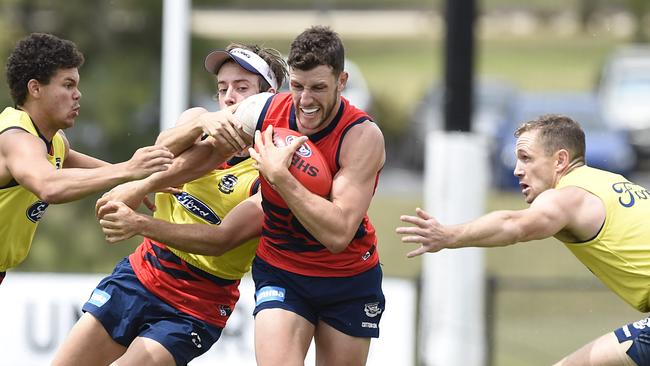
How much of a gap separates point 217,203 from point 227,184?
0.11 meters

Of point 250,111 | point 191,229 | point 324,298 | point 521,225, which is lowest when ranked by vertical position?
point 324,298

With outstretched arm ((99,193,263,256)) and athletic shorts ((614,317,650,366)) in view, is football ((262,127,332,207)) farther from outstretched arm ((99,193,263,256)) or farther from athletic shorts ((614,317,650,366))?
athletic shorts ((614,317,650,366))

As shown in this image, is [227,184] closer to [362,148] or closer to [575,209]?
[362,148]

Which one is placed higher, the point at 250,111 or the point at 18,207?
the point at 250,111

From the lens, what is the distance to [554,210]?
564cm

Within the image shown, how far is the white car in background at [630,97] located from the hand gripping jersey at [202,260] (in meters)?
14.6

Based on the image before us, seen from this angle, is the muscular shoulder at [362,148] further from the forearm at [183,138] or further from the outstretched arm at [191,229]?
the forearm at [183,138]

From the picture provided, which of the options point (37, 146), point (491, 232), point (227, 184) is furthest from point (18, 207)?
point (491, 232)

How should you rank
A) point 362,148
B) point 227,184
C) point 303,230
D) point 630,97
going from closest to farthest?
point 362,148 → point 303,230 → point 227,184 → point 630,97

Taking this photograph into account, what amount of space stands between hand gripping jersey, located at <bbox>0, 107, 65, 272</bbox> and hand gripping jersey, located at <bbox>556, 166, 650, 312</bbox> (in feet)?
8.50

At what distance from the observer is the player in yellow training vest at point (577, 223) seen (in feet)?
18.4

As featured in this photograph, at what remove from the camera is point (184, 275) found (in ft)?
20.4

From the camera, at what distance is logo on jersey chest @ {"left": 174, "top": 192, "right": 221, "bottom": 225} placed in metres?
6.14

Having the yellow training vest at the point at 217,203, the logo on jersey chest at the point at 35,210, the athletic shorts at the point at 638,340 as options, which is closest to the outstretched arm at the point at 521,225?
the athletic shorts at the point at 638,340
